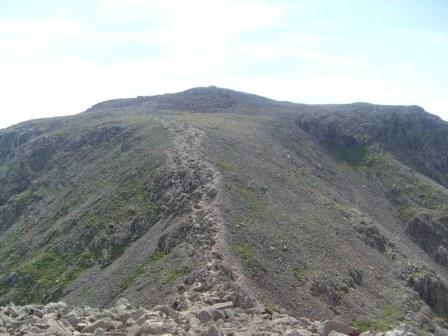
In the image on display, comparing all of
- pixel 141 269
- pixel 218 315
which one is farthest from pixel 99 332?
pixel 141 269

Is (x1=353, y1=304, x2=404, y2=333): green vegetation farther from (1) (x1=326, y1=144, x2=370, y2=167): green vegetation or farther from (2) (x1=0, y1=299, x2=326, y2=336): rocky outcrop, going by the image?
(1) (x1=326, y1=144, x2=370, y2=167): green vegetation

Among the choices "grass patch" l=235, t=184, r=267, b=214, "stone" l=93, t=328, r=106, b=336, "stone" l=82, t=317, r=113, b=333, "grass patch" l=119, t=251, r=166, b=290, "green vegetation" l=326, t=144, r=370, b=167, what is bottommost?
"grass patch" l=119, t=251, r=166, b=290

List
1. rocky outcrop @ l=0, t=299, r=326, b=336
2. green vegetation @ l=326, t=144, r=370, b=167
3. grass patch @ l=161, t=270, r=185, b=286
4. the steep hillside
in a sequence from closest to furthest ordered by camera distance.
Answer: rocky outcrop @ l=0, t=299, r=326, b=336
grass patch @ l=161, t=270, r=185, b=286
the steep hillside
green vegetation @ l=326, t=144, r=370, b=167

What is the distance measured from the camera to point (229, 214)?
54875 millimetres

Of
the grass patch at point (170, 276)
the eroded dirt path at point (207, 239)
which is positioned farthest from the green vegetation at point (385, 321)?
the grass patch at point (170, 276)

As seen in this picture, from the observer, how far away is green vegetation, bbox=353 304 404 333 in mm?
46719

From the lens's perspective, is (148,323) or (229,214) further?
(229,214)

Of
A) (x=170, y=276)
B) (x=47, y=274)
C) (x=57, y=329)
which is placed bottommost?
(x=47, y=274)

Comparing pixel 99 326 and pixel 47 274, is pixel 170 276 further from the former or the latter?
pixel 47 274

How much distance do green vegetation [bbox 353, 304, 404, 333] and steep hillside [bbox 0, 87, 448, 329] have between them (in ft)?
0.74

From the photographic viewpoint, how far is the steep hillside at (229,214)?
159ft

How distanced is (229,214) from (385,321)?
683 inches

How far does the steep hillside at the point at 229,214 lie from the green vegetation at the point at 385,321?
225 millimetres

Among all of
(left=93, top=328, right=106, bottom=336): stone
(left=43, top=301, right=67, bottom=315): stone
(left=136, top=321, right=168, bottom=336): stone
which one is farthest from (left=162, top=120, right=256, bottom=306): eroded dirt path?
(left=93, top=328, right=106, bottom=336): stone
